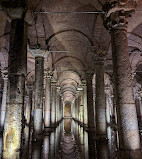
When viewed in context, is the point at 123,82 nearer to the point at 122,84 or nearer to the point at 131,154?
the point at 122,84

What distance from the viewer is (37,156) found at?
19.4 ft

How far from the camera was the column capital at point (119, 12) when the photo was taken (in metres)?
5.75

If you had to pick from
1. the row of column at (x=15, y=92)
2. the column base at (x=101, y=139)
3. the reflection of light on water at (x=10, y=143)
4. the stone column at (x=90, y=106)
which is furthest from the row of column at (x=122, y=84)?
the stone column at (x=90, y=106)

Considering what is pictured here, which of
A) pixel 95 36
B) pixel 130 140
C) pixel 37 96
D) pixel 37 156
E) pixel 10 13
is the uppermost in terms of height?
pixel 95 36

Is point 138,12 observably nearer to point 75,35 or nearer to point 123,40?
point 123,40

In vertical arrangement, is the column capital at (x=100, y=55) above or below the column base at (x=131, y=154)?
above

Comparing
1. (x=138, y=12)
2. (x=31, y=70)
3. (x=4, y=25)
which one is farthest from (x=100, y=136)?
(x=31, y=70)

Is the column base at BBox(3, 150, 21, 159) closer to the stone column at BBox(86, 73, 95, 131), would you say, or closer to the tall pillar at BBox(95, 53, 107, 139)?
the tall pillar at BBox(95, 53, 107, 139)

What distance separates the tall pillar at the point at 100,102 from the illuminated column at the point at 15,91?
5.17m

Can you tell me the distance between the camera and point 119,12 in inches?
230

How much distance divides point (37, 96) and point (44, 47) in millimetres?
2972

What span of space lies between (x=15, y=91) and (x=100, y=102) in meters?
5.46

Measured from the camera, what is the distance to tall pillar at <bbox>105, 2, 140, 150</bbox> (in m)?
5.06

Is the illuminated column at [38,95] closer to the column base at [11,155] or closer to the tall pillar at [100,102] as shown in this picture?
the tall pillar at [100,102]
